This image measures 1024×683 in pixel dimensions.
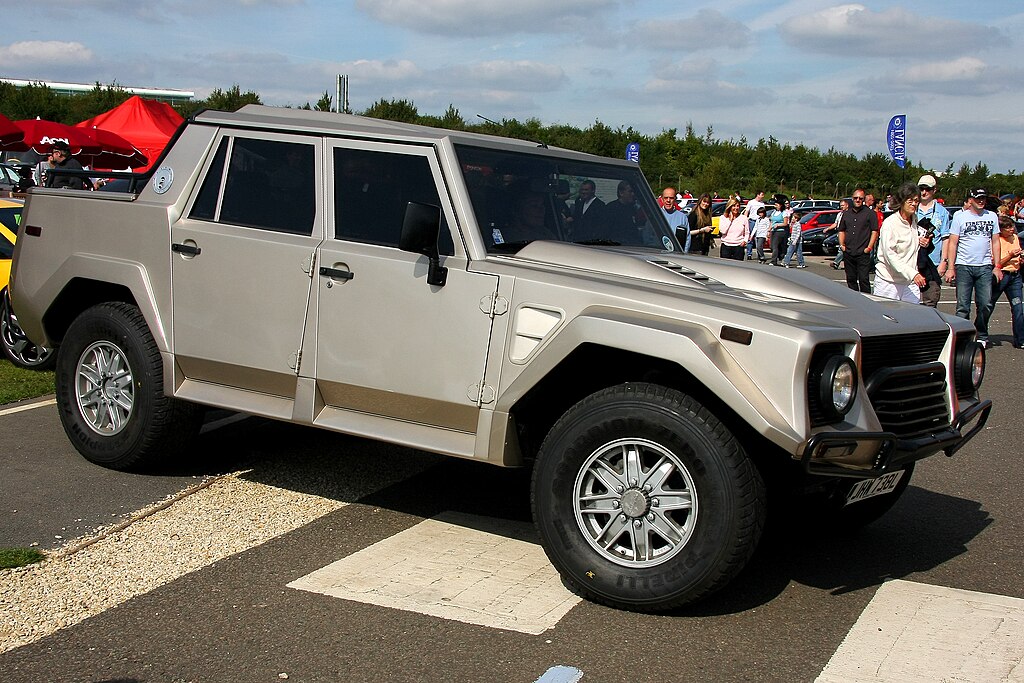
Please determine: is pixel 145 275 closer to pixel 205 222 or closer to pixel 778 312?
pixel 205 222

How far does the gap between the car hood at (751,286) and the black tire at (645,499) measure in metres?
0.57

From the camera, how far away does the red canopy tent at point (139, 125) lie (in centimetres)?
2575

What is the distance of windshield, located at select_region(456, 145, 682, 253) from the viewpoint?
534 centimetres

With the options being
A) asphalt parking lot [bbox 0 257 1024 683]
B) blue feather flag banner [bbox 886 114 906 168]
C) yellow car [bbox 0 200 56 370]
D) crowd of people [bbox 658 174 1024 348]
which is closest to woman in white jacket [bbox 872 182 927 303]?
crowd of people [bbox 658 174 1024 348]

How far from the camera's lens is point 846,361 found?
169 inches

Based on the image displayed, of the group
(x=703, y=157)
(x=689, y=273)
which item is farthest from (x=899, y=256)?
(x=703, y=157)

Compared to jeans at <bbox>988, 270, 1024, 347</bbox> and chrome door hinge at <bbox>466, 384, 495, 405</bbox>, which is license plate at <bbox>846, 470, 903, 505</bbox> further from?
jeans at <bbox>988, 270, 1024, 347</bbox>

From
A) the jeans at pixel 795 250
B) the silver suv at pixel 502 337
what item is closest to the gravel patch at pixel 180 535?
the silver suv at pixel 502 337

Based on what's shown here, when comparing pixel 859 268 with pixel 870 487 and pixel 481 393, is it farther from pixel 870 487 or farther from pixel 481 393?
pixel 481 393

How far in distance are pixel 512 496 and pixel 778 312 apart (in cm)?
226

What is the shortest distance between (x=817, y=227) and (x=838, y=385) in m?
33.1

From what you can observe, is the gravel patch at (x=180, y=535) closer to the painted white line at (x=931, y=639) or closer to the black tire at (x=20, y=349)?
the painted white line at (x=931, y=639)

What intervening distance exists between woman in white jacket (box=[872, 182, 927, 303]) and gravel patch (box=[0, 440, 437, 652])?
211 inches

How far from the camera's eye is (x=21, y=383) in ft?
29.5
